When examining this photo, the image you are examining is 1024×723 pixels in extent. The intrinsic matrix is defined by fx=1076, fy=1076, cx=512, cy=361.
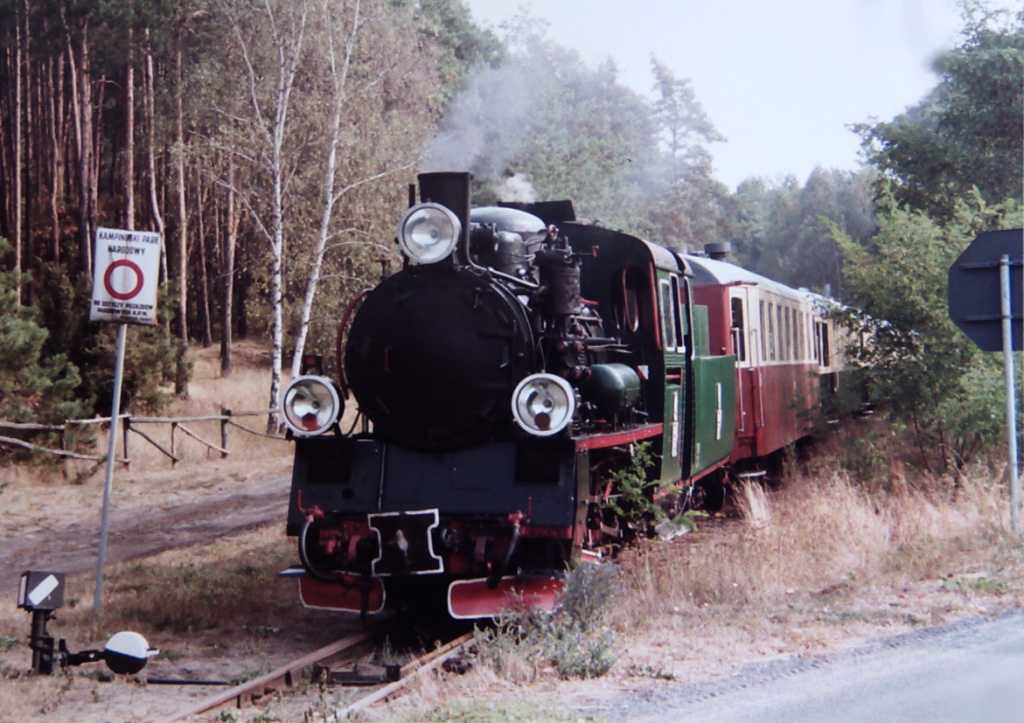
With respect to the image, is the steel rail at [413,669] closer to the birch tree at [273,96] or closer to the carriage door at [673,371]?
the carriage door at [673,371]

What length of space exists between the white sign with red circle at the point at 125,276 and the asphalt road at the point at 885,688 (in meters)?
4.80

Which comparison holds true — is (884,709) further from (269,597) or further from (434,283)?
(269,597)

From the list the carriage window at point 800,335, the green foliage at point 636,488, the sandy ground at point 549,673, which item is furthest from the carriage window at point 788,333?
the green foliage at point 636,488

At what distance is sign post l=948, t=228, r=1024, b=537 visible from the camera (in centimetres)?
809

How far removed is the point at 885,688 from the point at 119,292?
573cm

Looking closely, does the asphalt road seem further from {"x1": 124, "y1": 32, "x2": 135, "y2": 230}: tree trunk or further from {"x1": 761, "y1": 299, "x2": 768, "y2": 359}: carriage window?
{"x1": 124, "y1": 32, "x2": 135, "y2": 230}: tree trunk

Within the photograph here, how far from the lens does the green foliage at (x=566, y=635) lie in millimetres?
5410

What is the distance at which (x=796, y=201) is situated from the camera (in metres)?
39.4

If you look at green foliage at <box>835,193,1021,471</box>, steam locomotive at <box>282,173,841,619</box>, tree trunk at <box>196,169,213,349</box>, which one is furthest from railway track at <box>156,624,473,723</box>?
tree trunk at <box>196,169,213,349</box>

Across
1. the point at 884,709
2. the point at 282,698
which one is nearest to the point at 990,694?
the point at 884,709

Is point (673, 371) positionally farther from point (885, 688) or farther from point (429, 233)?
point (885, 688)

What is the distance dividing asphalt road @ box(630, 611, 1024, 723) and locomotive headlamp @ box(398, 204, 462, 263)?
3.03 meters

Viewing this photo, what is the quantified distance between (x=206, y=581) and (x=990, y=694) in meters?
6.19

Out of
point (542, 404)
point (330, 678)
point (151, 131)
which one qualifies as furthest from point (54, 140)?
point (330, 678)
